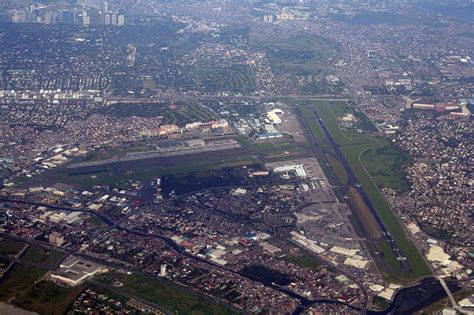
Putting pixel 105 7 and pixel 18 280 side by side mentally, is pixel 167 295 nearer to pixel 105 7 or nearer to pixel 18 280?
pixel 18 280

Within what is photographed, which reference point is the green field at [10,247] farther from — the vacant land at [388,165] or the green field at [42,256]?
the vacant land at [388,165]

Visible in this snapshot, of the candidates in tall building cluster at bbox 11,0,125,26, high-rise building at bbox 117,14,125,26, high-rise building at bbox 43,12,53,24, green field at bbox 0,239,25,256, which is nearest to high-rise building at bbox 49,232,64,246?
green field at bbox 0,239,25,256

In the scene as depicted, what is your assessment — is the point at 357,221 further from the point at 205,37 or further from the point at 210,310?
the point at 205,37

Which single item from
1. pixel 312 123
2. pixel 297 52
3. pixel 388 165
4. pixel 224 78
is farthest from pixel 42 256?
pixel 297 52

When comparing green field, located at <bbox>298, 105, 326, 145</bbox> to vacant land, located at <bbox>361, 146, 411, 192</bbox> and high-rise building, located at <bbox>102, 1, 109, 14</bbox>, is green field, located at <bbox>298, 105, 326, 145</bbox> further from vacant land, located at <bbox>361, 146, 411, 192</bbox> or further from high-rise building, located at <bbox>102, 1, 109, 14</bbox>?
high-rise building, located at <bbox>102, 1, 109, 14</bbox>

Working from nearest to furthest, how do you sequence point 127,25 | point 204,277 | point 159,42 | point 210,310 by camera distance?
1. point 210,310
2. point 204,277
3. point 159,42
4. point 127,25

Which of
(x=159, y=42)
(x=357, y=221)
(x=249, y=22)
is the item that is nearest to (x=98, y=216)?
(x=357, y=221)
